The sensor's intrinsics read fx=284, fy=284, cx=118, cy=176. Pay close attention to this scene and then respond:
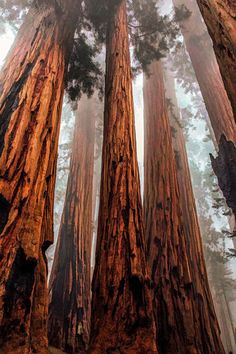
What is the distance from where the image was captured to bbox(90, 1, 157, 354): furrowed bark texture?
6.55 feet

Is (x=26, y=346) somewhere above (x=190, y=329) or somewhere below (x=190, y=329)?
below

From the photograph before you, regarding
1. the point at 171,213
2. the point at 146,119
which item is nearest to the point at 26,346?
the point at 171,213

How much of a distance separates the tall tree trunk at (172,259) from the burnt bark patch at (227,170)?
0.71m

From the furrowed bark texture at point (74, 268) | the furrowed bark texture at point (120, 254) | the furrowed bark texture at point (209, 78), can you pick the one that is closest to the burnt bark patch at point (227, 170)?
the furrowed bark texture at point (209, 78)

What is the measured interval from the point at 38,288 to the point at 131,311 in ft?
2.35

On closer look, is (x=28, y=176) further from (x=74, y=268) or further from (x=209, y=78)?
(x=209, y=78)

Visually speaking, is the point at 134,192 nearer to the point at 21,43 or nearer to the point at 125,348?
the point at 125,348

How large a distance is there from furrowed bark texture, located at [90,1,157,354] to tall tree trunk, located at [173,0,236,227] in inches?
70.9

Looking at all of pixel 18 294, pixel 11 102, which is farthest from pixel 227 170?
pixel 18 294

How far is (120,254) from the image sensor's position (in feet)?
7.73

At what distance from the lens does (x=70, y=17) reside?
4.23m

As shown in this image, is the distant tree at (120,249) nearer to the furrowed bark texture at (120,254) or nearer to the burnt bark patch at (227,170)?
the furrowed bark texture at (120,254)

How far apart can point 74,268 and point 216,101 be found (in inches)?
164

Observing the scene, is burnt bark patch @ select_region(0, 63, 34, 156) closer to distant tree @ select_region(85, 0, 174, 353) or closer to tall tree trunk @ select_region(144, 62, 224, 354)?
distant tree @ select_region(85, 0, 174, 353)
